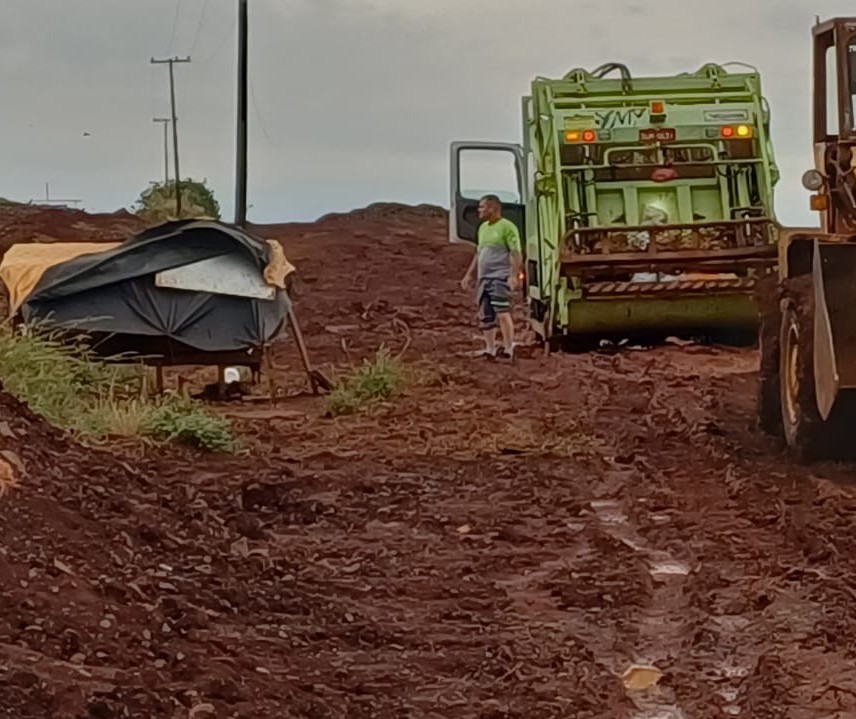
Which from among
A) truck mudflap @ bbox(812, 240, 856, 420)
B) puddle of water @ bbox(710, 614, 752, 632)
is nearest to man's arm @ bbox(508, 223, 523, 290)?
truck mudflap @ bbox(812, 240, 856, 420)

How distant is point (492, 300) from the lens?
701 inches

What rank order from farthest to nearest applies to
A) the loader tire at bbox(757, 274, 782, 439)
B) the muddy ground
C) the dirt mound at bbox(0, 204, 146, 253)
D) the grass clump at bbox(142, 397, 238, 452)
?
the dirt mound at bbox(0, 204, 146, 253), the grass clump at bbox(142, 397, 238, 452), the loader tire at bbox(757, 274, 782, 439), the muddy ground

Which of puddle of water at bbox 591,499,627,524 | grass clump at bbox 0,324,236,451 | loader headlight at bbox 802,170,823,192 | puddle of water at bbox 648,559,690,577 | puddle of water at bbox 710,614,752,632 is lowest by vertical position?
puddle of water at bbox 710,614,752,632

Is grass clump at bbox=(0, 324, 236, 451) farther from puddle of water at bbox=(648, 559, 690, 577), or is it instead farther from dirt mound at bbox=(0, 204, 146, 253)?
dirt mound at bbox=(0, 204, 146, 253)

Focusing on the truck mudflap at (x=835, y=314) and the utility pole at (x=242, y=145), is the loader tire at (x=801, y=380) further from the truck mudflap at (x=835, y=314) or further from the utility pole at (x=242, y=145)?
the utility pole at (x=242, y=145)

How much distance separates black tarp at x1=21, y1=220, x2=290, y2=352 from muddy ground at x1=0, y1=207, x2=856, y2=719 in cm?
124

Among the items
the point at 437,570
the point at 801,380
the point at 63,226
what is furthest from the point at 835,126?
the point at 63,226

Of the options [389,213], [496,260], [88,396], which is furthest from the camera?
[389,213]

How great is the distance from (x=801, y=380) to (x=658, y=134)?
25.2ft

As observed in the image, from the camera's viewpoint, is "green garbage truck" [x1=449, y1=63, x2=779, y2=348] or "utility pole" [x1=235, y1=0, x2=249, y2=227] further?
"utility pole" [x1=235, y1=0, x2=249, y2=227]

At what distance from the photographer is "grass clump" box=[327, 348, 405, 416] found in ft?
47.3

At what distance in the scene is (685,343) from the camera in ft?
62.3

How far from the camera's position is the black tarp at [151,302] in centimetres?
1468

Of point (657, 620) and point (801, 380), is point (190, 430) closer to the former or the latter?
point (801, 380)
